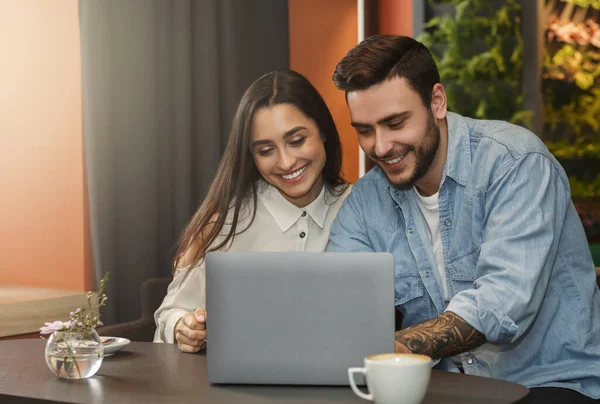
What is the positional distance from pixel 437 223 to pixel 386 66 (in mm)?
425

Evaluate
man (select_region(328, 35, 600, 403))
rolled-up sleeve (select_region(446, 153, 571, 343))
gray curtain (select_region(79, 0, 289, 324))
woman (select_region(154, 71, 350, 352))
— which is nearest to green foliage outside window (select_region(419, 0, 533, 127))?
gray curtain (select_region(79, 0, 289, 324))

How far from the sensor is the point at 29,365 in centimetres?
170

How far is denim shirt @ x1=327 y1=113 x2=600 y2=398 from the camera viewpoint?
68.7 inches

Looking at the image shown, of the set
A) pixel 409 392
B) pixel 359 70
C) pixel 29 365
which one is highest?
pixel 359 70

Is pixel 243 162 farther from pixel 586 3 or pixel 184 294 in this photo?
pixel 586 3

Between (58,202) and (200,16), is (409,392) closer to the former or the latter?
(58,202)

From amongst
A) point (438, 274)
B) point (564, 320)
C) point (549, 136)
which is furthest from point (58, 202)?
point (549, 136)

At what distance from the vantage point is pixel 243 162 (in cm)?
241

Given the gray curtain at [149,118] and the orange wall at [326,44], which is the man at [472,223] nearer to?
the gray curtain at [149,118]

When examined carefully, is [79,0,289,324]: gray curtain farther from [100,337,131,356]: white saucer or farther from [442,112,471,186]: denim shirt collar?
[442,112,471,186]: denim shirt collar

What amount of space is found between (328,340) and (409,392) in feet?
0.61

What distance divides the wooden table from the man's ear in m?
0.80

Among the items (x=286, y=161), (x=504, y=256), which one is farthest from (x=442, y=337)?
(x=286, y=161)

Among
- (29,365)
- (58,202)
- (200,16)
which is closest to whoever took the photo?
(29,365)
